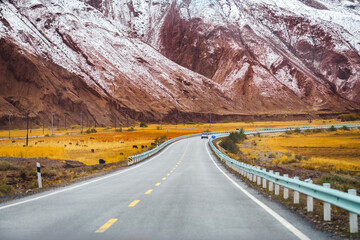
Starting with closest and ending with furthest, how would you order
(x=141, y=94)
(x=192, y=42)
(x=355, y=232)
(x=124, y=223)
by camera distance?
(x=355, y=232) → (x=124, y=223) → (x=141, y=94) → (x=192, y=42)

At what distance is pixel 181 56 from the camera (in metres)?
150

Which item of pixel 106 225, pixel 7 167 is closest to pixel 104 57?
pixel 7 167

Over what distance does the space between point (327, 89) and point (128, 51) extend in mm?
71734

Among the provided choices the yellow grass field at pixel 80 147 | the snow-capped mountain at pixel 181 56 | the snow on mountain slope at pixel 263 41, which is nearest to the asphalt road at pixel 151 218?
the yellow grass field at pixel 80 147

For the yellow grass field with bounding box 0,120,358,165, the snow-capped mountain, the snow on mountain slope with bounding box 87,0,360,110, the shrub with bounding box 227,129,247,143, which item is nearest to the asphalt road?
the yellow grass field with bounding box 0,120,358,165

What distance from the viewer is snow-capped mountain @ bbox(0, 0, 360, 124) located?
342 feet

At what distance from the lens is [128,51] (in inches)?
4914

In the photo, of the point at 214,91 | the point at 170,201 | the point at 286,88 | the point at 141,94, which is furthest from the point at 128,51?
the point at 170,201

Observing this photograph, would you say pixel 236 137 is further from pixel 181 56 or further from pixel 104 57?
pixel 181 56

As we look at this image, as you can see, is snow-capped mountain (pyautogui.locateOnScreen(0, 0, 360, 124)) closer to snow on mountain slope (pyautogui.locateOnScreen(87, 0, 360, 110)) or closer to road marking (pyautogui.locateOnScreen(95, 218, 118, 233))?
snow on mountain slope (pyautogui.locateOnScreen(87, 0, 360, 110))

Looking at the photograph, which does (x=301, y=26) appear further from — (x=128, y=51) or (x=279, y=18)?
(x=128, y=51)

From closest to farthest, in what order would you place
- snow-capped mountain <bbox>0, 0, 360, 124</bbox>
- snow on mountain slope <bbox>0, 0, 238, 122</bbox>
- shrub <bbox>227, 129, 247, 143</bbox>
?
shrub <bbox>227, 129, 247, 143</bbox>
snow-capped mountain <bbox>0, 0, 360, 124</bbox>
snow on mountain slope <bbox>0, 0, 238, 122</bbox>

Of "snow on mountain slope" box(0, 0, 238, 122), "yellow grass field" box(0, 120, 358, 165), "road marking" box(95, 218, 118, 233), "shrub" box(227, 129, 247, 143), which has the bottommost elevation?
"yellow grass field" box(0, 120, 358, 165)

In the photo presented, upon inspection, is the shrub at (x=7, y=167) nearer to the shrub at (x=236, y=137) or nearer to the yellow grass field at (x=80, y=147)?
the yellow grass field at (x=80, y=147)
